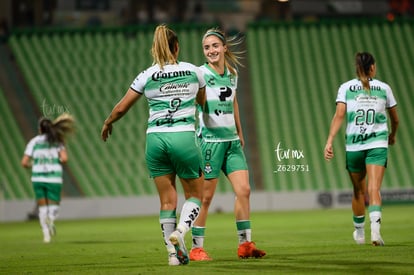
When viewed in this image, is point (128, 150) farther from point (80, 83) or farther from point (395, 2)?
point (395, 2)

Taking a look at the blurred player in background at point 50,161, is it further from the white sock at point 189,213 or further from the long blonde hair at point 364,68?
the white sock at point 189,213

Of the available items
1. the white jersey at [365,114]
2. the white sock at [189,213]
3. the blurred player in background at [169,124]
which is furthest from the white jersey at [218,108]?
the white jersey at [365,114]

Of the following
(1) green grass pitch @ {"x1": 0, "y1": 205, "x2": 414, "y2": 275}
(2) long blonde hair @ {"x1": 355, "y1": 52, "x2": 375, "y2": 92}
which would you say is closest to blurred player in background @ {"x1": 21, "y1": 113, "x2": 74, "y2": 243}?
(1) green grass pitch @ {"x1": 0, "y1": 205, "x2": 414, "y2": 275}

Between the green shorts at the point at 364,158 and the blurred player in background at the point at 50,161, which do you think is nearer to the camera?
the green shorts at the point at 364,158

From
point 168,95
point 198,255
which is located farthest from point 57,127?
point 168,95

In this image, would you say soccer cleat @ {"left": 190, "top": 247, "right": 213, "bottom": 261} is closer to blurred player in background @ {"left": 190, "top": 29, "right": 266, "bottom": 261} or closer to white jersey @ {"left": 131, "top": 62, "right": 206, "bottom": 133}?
blurred player in background @ {"left": 190, "top": 29, "right": 266, "bottom": 261}

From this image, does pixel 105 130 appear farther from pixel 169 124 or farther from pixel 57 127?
pixel 57 127

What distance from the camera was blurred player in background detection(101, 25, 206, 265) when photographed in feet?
32.1

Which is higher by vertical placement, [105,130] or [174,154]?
[105,130]

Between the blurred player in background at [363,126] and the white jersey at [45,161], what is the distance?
21.8 feet

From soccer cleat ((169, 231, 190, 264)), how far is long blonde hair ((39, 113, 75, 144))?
313 inches

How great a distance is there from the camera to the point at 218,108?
435 inches

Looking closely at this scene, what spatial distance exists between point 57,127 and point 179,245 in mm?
8253

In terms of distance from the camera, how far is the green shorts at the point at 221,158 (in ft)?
36.3
